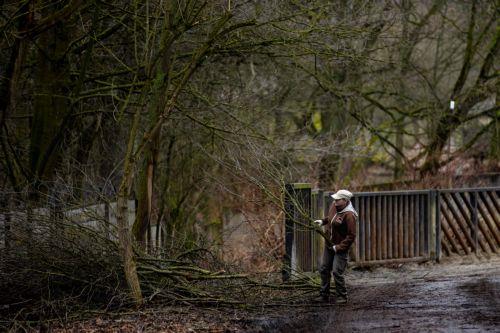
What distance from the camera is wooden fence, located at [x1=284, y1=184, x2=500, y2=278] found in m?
13.1

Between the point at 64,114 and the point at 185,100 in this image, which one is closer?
the point at 64,114

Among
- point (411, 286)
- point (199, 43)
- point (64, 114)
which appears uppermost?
point (199, 43)

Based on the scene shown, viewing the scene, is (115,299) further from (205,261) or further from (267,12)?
(267,12)

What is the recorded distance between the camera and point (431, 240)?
15.6 metres

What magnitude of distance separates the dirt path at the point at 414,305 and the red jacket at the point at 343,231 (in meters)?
0.81

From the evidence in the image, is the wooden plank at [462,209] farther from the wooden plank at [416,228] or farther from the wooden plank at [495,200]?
the wooden plank at [416,228]

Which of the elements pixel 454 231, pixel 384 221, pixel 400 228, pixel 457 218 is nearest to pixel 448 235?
pixel 454 231

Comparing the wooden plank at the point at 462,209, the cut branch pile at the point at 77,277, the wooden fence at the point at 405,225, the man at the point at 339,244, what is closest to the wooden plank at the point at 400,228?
the wooden fence at the point at 405,225

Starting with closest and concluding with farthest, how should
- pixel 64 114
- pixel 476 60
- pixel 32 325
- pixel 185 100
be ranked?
pixel 32 325 < pixel 64 114 < pixel 185 100 < pixel 476 60

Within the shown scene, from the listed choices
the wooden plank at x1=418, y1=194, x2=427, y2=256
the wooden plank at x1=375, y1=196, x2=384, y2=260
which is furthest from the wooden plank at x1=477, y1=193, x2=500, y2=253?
the wooden plank at x1=375, y1=196, x2=384, y2=260

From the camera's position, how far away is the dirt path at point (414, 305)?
922 cm

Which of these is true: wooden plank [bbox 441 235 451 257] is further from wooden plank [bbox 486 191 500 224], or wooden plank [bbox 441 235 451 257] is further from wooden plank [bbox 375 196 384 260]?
wooden plank [bbox 375 196 384 260]

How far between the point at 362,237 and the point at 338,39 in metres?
3.52

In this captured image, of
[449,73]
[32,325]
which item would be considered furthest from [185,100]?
[449,73]
